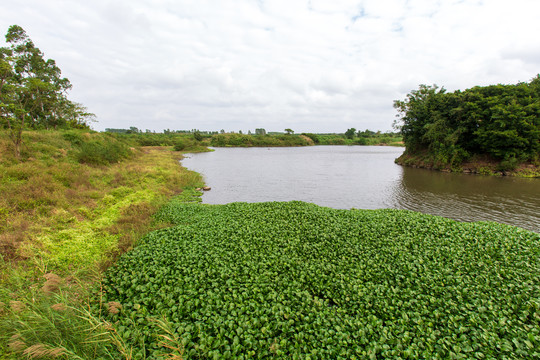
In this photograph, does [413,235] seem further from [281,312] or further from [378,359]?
[281,312]

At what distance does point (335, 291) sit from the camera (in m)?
6.38

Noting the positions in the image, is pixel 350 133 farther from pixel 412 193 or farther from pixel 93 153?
pixel 93 153

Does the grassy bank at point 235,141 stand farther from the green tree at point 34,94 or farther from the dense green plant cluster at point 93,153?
the dense green plant cluster at point 93,153

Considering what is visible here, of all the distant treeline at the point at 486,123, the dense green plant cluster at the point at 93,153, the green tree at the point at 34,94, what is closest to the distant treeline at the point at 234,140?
the green tree at the point at 34,94

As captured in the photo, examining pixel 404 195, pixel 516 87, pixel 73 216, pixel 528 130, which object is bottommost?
pixel 404 195

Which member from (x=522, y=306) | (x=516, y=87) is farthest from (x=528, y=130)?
(x=522, y=306)

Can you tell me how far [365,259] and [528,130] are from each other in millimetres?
33729

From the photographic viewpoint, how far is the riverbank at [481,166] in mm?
27375

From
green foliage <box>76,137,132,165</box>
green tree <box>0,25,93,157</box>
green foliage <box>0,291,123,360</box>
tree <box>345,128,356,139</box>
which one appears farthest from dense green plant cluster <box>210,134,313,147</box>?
green foliage <box>0,291,123,360</box>

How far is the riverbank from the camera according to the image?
27375 mm

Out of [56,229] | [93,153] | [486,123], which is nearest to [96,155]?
[93,153]

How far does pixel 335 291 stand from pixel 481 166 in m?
36.5

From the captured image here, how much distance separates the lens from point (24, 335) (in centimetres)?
364

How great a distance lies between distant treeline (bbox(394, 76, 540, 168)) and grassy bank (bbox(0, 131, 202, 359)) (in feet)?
121
